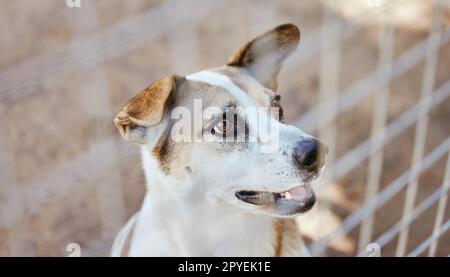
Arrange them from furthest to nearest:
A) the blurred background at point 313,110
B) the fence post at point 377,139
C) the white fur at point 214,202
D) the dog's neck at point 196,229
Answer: the fence post at point 377,139 → the blurred background at point 313,110 → the dog's neck at point 196,229 → the white fur at point 214,202

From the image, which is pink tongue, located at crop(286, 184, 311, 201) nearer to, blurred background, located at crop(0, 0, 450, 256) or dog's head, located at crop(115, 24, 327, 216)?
dog's head, located at crop(115, 24, 327, 216)

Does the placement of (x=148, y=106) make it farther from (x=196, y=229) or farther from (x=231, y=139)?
(x=196, y=229)

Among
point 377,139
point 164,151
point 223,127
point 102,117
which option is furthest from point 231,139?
point 377,139

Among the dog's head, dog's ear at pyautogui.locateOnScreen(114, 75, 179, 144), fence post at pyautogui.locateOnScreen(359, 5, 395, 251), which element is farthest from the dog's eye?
fence post at pyautogui.locateOnScreen(359, 5, 395, 251)

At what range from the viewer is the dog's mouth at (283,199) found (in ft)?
4.26

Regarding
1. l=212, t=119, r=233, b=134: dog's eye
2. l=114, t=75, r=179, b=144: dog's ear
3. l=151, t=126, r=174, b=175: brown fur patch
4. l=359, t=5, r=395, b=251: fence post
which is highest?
l=114, t=75, r=179, b=144: dog's ear

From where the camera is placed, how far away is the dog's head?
1242 mm

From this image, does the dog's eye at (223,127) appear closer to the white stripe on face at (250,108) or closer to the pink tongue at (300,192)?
the white stripe on face at (250,108)

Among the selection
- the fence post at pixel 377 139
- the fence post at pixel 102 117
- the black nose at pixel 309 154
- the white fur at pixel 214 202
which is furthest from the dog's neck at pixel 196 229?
the fence post at pixel 377 139

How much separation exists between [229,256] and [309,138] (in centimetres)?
35

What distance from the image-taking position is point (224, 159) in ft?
4.23

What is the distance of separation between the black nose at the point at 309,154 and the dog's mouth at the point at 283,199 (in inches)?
2.5

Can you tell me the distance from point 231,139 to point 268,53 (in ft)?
0.68
